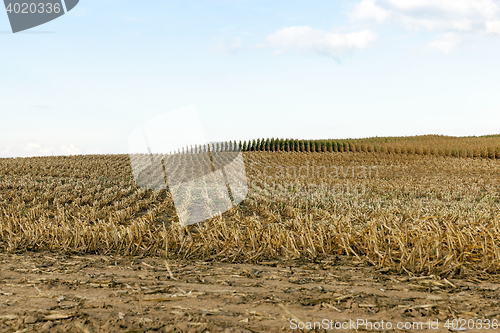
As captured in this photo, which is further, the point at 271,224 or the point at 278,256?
the point at 271,224

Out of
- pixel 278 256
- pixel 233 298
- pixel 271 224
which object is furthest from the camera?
pixel 271 224

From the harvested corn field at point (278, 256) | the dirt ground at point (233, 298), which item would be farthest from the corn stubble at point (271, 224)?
the dirt ground at point (233, 298)

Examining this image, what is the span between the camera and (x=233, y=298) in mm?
3723

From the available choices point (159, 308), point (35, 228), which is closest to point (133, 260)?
point (159, 308)

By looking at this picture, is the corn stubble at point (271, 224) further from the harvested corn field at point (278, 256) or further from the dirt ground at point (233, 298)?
the dirt ground at point (233, 298)

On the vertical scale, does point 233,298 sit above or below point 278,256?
above

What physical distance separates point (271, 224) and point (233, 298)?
2.74 meters

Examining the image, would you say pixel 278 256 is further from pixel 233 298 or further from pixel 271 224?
pixel 233 298

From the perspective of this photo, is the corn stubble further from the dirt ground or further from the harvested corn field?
the dirt ground

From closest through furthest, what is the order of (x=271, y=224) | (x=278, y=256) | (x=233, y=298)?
(x=233, y=298) → (x=278, y=256) → (x=271, y=224)

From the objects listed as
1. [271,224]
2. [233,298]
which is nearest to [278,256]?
[271,224]

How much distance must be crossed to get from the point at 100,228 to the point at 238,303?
166 inches

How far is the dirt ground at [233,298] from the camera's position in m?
3.17

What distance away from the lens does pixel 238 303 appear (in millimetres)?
3586
